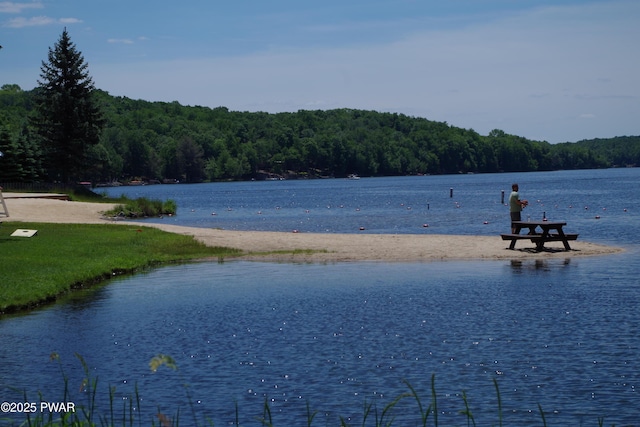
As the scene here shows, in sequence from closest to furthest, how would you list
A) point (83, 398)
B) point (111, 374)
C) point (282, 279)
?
point (83, 398) → point (111, 374) → point (282, 279)

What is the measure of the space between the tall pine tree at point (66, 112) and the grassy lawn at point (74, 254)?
34.0 metres

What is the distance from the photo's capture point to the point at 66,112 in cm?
7656

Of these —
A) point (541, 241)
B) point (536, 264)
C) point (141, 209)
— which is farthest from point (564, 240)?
point (141, 209)

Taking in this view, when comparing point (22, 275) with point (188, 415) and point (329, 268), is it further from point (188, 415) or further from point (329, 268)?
point (188, 415)

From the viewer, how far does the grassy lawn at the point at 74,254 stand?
23984 millimetres

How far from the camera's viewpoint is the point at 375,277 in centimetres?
2903

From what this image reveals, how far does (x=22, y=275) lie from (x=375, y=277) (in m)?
11.0

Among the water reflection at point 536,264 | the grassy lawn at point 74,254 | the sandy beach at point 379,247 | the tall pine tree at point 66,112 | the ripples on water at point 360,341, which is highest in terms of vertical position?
the tall pine tree at point 66,112

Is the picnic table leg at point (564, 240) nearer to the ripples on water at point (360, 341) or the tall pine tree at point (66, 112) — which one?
the ripples on water at point (360, 341)

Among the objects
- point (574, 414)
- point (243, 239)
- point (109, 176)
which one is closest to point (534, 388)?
point (574, 414)

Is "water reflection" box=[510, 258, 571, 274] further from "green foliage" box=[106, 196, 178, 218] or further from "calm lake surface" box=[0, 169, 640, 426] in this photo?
"green foliage" box=[106, 196, 178, 218]

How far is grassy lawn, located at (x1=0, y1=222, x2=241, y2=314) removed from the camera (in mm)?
23984

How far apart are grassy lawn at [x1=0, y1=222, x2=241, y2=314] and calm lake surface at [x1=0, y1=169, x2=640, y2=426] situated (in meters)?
0.84

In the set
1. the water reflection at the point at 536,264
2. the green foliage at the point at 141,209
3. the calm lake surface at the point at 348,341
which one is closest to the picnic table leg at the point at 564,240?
the water reflection at the point at 536,264
